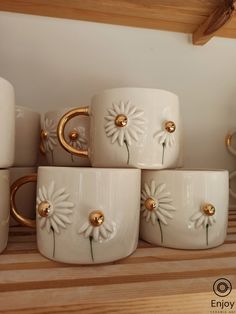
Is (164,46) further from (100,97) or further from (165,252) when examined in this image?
(165,252)

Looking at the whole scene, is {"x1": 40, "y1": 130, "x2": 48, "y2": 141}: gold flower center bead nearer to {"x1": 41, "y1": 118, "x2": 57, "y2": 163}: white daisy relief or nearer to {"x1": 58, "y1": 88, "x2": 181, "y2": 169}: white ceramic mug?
{"x1": 41, "y1": 118, "x2": 57, "y2": 163}: white daisy relief

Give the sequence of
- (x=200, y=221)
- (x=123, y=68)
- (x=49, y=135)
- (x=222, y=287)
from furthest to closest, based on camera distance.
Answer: (x=123, y=68)
(x=49, y=135)
(x=200, y=221)
(x=222, y=287)

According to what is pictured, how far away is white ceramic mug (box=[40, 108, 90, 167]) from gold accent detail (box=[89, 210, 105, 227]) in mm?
169

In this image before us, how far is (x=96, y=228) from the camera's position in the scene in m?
0.33

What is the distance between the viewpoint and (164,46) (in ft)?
2.18

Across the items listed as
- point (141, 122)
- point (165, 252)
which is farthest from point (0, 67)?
point (165, 252)

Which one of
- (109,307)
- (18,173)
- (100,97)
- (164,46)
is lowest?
(109,307)

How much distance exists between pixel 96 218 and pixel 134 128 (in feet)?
0.48

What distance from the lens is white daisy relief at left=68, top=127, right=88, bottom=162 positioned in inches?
19.1

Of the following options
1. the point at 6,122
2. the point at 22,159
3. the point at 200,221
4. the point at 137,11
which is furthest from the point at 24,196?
the point at 137,11

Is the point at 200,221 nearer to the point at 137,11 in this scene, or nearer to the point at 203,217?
the point at 203,217

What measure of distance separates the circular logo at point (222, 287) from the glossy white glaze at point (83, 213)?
0.12m

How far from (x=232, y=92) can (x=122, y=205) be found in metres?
0.51

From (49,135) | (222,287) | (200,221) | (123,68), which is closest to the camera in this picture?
(222,287)
